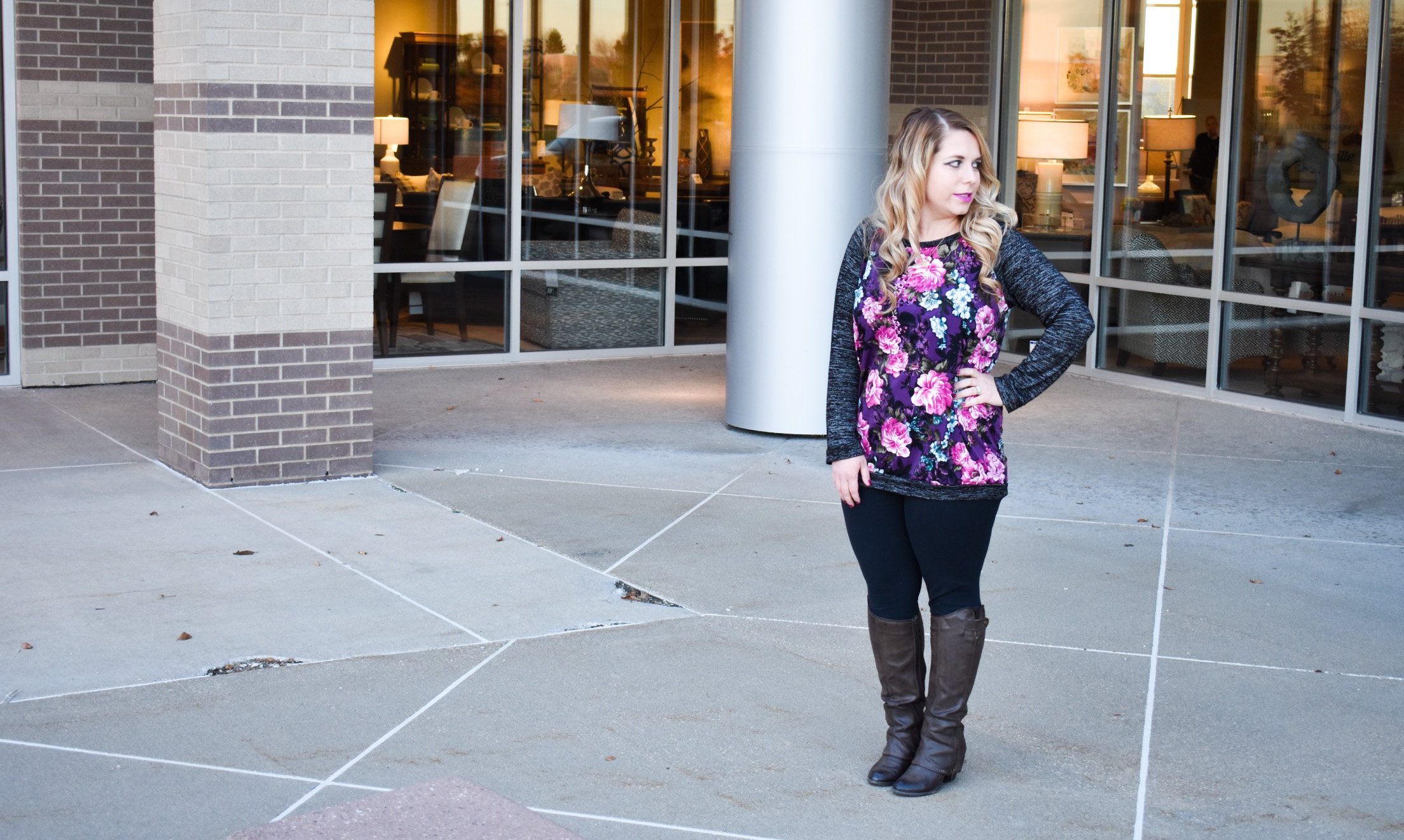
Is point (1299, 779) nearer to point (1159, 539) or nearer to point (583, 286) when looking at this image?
point (1159, 539)

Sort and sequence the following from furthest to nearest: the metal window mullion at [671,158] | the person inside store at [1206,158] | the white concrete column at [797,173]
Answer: the metal window mullion at [671,158] → the person inside store at [1206,158] → the white concrete column at [797,173]

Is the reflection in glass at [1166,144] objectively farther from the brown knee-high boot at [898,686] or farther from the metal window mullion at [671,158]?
the brown knee-high boot at [898,686]

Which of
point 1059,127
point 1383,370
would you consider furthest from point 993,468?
point 1059,127

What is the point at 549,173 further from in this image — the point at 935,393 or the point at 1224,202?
the point at 935,393

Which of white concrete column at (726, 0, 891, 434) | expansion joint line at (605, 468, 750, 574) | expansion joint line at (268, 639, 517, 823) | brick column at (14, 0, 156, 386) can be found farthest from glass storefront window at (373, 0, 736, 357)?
expansion joint line at (268, 639, 517, 823)

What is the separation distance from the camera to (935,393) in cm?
398

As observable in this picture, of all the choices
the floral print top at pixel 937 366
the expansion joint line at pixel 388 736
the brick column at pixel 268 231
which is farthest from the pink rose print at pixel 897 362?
the brick column at pixel 268 231

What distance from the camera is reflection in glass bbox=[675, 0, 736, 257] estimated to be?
1302 cm

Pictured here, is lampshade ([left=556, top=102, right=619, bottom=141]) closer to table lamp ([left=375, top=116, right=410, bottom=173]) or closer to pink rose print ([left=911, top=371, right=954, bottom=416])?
table lamp ([left=375, top=116, right=410, bottom=173])

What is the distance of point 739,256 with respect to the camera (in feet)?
30.6

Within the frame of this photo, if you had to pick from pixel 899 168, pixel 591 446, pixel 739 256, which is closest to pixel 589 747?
pixel 899 168

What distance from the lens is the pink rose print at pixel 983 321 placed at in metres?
3.98

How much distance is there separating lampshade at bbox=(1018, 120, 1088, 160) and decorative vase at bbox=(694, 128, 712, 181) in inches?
103

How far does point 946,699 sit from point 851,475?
0.65m
